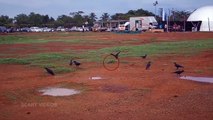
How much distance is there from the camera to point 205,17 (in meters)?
65.6

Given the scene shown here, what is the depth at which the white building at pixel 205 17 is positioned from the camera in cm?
6428

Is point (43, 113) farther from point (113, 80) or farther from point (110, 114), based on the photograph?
point (113, 80)

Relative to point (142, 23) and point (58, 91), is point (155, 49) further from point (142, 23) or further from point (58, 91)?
point (142, 23)

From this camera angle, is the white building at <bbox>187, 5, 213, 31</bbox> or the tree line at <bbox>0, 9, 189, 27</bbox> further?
the tree line at <bbox>0, 9, 189, 27</bbox>

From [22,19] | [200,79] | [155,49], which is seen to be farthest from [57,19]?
[200,79]

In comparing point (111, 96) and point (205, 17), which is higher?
point (205, 17)

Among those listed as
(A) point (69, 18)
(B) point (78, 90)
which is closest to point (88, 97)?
(B) point (78, 90)

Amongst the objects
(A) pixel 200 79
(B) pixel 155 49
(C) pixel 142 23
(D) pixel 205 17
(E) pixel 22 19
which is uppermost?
(E) pixel 22 19

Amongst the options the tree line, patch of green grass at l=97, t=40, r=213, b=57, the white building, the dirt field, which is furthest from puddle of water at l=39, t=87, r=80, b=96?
the tree line

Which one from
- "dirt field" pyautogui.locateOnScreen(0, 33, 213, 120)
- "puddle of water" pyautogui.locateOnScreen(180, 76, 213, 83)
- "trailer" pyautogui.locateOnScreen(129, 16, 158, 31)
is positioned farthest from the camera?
"trailer" pyautogui.locateOnScreen(129, 16, 158, 31)

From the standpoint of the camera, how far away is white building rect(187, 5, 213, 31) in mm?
64275

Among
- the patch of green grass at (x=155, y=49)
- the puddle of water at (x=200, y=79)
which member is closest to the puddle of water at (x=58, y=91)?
the puddle of water at (x=200, y=79)

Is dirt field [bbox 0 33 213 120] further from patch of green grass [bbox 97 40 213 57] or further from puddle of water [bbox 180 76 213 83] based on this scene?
patch of green grass [bbox 97 40 213 57]

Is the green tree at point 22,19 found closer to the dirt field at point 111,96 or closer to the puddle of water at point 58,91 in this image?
the dirt field at point 111,96
